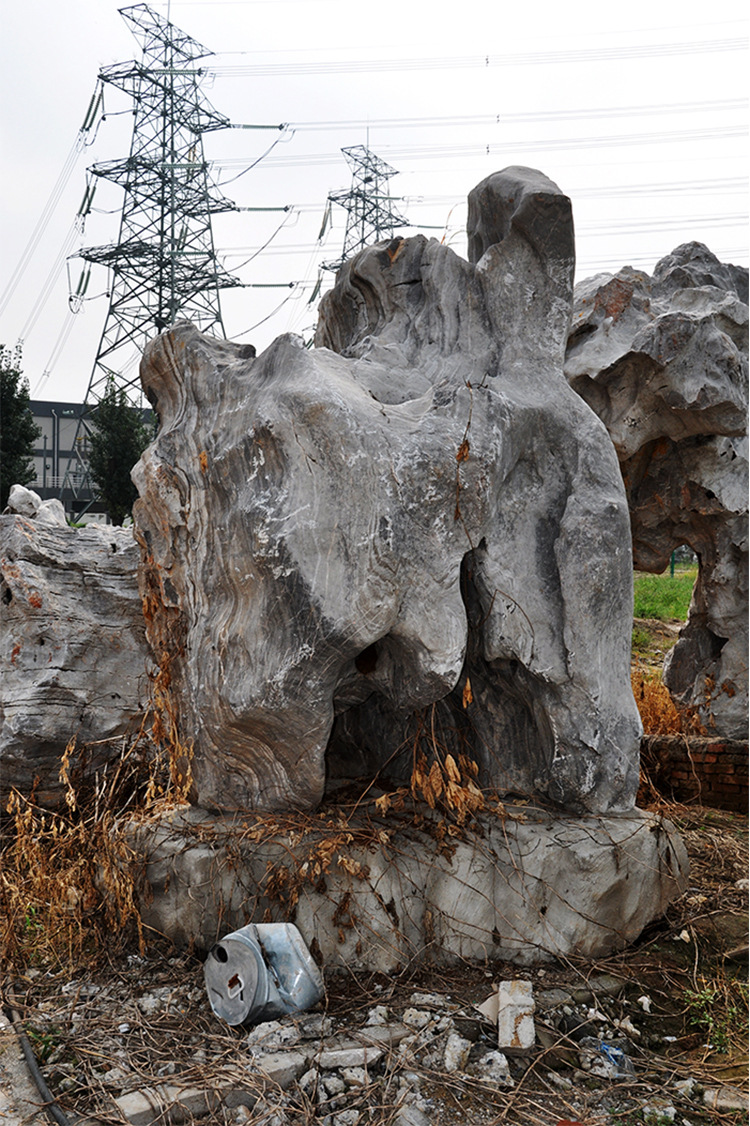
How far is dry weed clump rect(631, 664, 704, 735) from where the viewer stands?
605 cm

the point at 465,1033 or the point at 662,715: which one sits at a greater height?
the point at 662,715

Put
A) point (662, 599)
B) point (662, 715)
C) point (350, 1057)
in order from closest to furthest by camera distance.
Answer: point (350, 1057), point (662, 715), point (662, 599)

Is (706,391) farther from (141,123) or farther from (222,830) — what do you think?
(141,123)

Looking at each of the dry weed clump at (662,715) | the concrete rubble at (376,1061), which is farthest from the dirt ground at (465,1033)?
the dry weed clump at (662,715)

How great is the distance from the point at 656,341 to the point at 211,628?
3.15 m

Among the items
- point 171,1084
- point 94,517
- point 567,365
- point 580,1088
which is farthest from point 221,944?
point 94,517

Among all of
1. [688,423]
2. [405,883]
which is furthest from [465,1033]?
[688,423]

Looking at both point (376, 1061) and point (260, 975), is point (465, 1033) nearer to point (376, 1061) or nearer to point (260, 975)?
point (376, 1061)

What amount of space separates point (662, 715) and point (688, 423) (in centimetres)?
198

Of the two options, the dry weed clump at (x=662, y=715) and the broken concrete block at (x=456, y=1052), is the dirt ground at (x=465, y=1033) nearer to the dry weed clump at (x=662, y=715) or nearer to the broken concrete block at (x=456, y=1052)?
the broken concrete block at (x=456, y=1052)

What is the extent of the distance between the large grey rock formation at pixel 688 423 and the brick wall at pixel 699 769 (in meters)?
0.58

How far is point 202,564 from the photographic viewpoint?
3455 millimetres

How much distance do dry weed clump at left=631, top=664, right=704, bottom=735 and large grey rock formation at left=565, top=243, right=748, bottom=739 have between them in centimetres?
9

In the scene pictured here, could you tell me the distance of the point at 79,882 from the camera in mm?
3600
